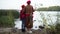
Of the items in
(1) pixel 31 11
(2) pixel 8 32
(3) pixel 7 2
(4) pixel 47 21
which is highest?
(3) pixel 7 2

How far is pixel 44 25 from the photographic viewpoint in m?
1.62

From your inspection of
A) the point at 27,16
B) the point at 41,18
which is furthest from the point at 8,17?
the point at 41,18

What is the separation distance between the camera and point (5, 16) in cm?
161

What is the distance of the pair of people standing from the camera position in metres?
1.59

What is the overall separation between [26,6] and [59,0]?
40cm

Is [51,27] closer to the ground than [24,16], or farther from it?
closer to the ground

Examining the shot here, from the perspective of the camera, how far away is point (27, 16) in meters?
1.59

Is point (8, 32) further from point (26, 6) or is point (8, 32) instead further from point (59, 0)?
point (59, 0)

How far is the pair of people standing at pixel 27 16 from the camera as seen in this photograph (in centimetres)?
159

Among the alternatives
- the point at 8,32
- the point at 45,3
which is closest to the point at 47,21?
the point at 45,3

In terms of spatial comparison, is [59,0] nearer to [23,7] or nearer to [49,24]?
[49,24]

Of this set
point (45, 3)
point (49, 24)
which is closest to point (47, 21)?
point (49, 24)

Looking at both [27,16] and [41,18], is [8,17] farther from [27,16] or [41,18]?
[41,18]

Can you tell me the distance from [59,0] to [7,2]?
24.4 inches
